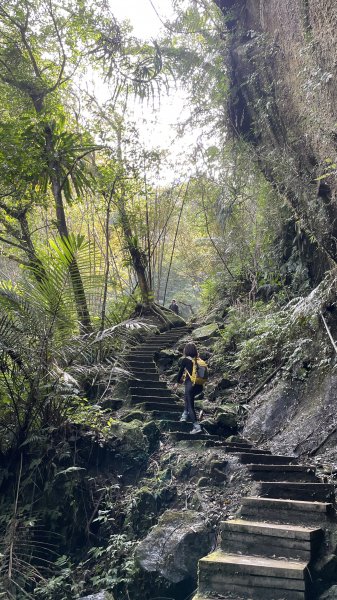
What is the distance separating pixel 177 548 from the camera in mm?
5977

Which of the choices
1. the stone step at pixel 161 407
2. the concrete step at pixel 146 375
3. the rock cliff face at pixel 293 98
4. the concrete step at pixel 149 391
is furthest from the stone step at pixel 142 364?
the rock cliff face at pixel 293 98

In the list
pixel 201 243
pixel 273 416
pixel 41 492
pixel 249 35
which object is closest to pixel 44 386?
pixel 41 492

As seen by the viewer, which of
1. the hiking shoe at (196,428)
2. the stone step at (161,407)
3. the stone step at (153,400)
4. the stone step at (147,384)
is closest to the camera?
the hiking shoe at (196,428)

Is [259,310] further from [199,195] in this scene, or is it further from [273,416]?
[199,195]

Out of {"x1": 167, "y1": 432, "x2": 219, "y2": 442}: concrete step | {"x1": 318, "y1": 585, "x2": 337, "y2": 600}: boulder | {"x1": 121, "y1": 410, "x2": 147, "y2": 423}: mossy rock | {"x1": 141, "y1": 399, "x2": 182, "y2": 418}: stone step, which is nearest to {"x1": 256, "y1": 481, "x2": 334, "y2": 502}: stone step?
{"x1": 318, "y1": 585, "x2": 337, "y2": 600}: boulder

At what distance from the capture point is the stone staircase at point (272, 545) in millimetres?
4859

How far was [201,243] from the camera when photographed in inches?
832

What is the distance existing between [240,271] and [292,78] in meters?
6.45

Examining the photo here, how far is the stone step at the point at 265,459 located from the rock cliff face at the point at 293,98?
3.45m

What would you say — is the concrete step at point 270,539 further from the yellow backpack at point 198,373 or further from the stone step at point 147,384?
the stone step at point 147,384

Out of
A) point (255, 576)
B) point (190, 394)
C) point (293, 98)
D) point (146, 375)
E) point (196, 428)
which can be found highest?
point (293, 98)

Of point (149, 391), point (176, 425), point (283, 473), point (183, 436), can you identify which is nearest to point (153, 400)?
point (149, 391)

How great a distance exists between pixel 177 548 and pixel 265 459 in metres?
1.85

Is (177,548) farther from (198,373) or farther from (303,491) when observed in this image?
(198,373)
